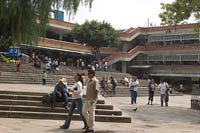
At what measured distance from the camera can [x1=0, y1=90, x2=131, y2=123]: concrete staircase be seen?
9281mm

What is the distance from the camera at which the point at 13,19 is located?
5.50 m

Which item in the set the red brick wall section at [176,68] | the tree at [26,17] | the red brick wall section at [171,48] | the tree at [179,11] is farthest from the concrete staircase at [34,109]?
the red brick wall section at [171,48]

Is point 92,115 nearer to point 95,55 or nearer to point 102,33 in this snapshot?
point 102,33

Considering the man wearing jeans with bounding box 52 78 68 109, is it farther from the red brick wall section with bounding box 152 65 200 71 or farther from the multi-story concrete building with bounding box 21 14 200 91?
the red brick wall section with bounding box 152 65 200 71

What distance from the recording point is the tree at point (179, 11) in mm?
14222

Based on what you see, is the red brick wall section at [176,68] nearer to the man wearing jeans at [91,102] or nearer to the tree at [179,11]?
the tree at [179,11]

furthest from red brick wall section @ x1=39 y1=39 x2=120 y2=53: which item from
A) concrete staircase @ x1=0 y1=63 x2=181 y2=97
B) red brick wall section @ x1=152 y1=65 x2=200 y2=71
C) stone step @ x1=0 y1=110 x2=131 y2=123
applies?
stone step @ x1=0 y1=110 x2=131 y2=123

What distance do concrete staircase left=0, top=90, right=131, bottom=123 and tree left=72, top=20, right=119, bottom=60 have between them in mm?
28752

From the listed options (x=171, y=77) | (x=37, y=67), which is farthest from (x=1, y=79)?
(x=171, y=77)

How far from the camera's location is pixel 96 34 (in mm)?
39000

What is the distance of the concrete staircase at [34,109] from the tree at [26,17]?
386 cm

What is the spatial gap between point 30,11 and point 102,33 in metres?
33.7

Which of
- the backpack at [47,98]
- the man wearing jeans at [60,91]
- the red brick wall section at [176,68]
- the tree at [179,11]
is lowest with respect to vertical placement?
the backpack at [47,98]

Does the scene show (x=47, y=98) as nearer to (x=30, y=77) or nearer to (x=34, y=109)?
(x=34, y=109)
